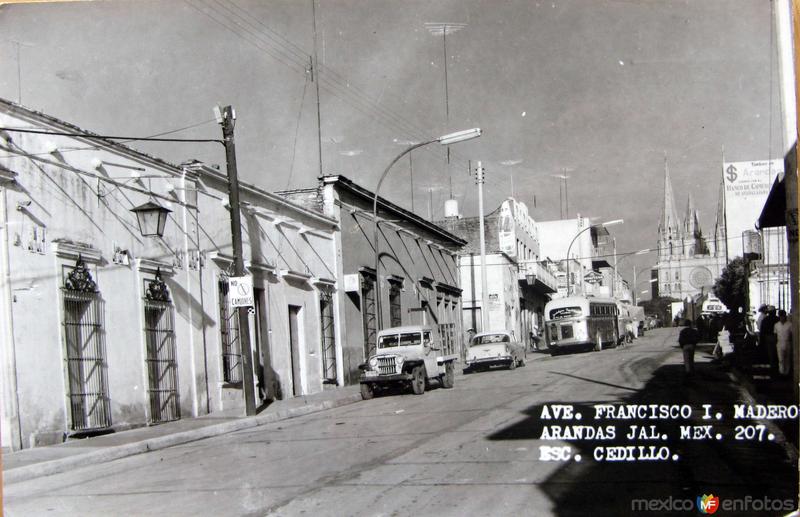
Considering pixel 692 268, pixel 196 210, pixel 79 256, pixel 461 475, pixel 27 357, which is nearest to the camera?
pixel 461 475

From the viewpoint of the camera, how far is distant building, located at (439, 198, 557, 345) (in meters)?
44.9

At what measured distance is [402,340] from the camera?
63.9ft

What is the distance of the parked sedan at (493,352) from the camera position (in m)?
27.3

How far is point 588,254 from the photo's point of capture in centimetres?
8369

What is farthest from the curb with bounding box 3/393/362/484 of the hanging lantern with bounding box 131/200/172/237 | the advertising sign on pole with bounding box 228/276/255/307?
the hanging lantern with bounding box 131/200/172/237

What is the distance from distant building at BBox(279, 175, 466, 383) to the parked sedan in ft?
10.9

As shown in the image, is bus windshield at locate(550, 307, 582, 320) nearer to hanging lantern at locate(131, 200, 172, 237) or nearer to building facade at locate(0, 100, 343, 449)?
building facade at locate(0, 100, 343, 449)

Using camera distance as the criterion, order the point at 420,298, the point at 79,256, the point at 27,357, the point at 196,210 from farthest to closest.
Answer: the point at 420,298 → the point at 196,210 → the point at 79,256 → the point at 27,357

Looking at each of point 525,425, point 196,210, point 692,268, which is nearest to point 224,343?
point 196,210

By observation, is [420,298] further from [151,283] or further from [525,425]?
[525,425]

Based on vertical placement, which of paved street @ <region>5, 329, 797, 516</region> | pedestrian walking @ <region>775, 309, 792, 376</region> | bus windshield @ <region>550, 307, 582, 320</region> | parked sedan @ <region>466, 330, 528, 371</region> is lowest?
parked sedan @ <region>466, 330, 528, 371</region>

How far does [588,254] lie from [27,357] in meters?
77.1

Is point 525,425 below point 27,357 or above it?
below

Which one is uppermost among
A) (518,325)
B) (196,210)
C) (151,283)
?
(196,210)
